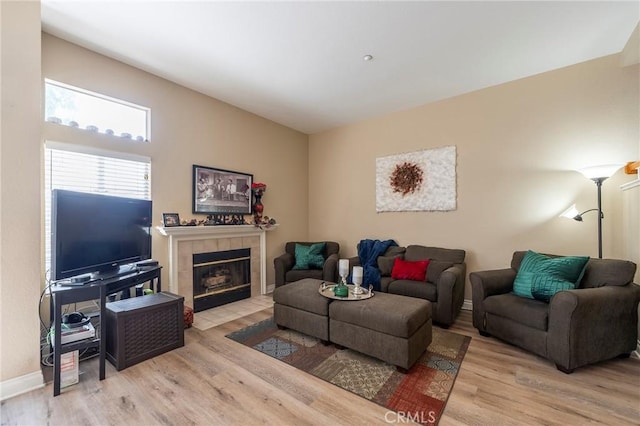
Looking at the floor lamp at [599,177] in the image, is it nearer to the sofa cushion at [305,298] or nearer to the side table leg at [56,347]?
the sofa cushion at [305,298]

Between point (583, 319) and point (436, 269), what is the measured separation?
135 cm

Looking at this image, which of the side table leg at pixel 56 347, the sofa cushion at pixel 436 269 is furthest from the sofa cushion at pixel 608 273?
the side table leg at pixel 56 347

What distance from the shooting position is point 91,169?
2730 millimetres

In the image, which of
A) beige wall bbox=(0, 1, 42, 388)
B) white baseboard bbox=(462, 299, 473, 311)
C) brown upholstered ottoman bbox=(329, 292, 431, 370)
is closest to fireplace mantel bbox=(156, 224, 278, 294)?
beige wall bbox=(0, 1, 42, 388)

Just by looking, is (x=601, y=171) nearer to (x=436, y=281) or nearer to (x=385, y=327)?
(x=436, y=281)

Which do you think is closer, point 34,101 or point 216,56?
point 34,101

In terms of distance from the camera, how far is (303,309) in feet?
8.83

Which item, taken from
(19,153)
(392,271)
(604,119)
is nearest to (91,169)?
(19,153)

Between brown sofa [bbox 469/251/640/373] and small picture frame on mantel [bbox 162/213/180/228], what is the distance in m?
3.61

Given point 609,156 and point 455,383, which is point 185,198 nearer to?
point 455,383

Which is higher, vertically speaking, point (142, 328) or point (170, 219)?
point (170, 219)

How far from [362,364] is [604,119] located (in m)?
3.53

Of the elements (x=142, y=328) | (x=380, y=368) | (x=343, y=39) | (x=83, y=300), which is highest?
(x=343, y=39)

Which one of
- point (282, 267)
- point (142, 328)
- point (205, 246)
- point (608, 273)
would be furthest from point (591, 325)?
point (205, 246)
